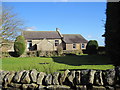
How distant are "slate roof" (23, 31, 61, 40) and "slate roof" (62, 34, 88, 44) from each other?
2.48 m

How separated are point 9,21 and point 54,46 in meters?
15.0

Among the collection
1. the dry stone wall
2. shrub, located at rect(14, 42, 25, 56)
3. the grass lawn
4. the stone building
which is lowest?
the grass lawn

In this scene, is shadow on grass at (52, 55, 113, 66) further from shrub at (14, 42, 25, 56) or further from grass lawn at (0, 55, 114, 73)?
shrub at (14, 42, 25, 56)

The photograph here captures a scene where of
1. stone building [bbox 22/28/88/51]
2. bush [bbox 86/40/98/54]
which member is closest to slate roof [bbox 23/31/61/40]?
stone building [bbox 22/28/88/51]

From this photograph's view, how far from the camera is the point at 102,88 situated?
385cm

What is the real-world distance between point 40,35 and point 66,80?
35.9 meters

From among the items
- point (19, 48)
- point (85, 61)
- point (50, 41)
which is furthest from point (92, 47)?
point (50, 41)

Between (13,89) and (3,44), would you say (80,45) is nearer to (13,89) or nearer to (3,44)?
(3,44)

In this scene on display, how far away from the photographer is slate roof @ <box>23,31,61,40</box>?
1517 inches

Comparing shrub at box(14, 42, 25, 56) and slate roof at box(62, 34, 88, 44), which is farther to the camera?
slate roof at box(62, 34, 88, 44)

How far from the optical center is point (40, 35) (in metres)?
39.4

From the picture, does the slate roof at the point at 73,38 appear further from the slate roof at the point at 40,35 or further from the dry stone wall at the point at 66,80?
the dry stone wall at the point at 66,80

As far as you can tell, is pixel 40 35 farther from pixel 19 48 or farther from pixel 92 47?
pixel 92 47

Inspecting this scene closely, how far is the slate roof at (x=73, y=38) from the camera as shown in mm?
40312
